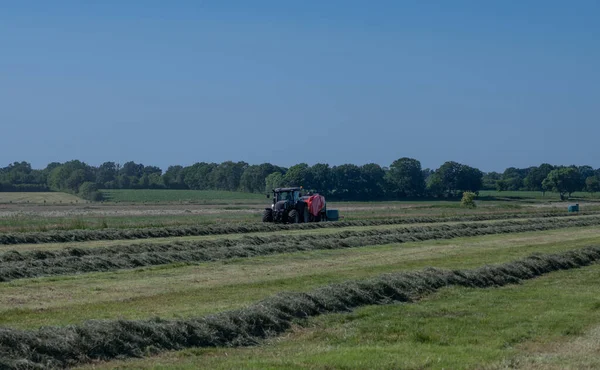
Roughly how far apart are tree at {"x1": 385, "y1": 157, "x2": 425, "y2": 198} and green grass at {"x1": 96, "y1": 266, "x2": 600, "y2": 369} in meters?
113

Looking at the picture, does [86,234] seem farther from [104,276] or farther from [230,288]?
[230,288]

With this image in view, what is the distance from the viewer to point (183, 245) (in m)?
30.3

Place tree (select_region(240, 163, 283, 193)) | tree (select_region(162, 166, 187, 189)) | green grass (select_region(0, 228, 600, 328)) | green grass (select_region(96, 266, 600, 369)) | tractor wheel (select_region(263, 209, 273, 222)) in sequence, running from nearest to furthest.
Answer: green grass (select_region(96, 266, 600, 369)) → green grass (select_region(0, 228, 600, 328)) → tractor wheel (select_region(263, 209, 273, 222)) → tree (select_region(240, 163, 283, 193)) → tree (select_region(162, 166, 187, 189))

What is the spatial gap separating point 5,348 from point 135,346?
1839 millimetres

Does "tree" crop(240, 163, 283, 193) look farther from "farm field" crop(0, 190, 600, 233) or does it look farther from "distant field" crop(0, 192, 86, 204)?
"distant field" crop(0, 192, 86, 204)

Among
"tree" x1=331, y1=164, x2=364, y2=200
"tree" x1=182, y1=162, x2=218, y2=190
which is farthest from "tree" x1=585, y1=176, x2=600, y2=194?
"tree" x1=182, y1=162, x2=218, y2=190

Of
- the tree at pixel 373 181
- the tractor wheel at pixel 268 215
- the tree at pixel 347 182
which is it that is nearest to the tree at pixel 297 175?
the tree at pixel 347 182

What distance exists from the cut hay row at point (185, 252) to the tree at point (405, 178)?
89.6 m

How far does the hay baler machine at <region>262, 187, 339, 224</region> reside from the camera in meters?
50.5

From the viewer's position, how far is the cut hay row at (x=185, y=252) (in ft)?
75.9

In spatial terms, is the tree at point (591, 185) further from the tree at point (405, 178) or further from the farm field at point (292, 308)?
the farm field at point (292, 308)

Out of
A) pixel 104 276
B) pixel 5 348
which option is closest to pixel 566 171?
pixel 104 276

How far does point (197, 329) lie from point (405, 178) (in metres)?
121

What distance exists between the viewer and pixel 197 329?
43.3 ft
